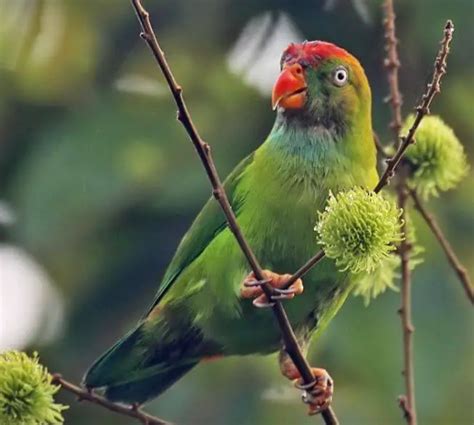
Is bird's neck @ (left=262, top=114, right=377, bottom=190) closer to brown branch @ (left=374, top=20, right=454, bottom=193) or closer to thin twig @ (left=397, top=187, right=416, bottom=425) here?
thin twig @ (left=397, top=187, right=416, bottom=425)

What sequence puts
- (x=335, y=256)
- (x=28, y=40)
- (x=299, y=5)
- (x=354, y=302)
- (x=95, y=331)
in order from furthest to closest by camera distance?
(x=95, y=331) < (x=28, y=40) < (x=354, y=302) < (x=299, y=5) < (x=335, y=256)

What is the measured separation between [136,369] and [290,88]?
0.43 m

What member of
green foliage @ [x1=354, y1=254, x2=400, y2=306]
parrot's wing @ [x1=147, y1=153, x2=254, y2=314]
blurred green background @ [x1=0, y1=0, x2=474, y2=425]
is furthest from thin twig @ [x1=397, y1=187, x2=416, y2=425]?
blurred green background @ [x1=0, y1=0, x2=474, y2=425]

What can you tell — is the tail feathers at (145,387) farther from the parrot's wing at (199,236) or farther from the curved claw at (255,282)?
the curved claw at (255,282)

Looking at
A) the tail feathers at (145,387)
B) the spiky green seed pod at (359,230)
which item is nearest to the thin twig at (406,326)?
the spiky green seed pod at (359,230)

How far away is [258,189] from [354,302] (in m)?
1.42

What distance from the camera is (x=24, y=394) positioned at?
133cm

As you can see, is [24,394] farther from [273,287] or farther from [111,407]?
[273,287]

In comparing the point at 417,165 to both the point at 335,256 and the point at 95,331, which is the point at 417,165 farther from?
the point at 95,331

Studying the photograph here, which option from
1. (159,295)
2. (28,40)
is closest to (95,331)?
(28,40)

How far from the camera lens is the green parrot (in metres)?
1.60

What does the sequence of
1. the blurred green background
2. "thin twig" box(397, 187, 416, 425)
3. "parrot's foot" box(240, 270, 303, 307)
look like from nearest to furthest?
"parrot's foot" box(240, 270, 303, 307) < "thin twig" box(397, 187, 416, 425) < the blurred green background

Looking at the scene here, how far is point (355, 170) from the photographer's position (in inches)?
65.2

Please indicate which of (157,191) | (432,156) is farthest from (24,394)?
(157,191)
